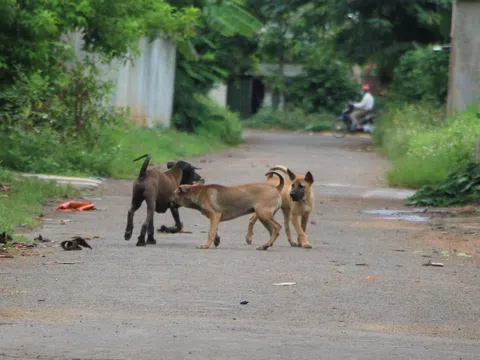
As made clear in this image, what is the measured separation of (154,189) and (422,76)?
2914 cm

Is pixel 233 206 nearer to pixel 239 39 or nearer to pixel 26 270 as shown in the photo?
pixel 26 270

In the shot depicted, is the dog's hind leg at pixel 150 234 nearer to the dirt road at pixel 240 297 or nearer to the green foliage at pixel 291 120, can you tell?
the dirt road at pixel 240 297

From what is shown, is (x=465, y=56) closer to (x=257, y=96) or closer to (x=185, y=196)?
(x=185, y=196)

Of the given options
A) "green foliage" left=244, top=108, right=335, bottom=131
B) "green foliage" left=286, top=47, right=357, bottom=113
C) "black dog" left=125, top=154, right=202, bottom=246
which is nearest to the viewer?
"black dog" left=125, top=154, right=202, bottom=246

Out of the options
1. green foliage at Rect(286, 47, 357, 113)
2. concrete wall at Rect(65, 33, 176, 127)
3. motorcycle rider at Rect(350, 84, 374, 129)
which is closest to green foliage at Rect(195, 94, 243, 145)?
concrete wall at Rect(65, 33, 176, 127)

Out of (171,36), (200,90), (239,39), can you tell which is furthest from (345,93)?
(171,36)

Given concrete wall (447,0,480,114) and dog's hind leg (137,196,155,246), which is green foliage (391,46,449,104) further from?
dog's hind leg (137,196,155,246)

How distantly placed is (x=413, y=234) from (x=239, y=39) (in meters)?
34.1

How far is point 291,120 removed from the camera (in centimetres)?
5809

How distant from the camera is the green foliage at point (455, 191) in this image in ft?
64.2

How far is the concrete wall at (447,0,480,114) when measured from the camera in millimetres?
31781

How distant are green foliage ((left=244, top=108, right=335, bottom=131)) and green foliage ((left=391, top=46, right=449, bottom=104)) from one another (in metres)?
10.6

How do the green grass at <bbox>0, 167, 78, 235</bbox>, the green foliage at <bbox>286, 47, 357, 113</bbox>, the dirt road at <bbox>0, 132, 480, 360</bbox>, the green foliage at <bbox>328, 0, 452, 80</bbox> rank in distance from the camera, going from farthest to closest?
the green foliage at <bbox>286, 47, 357, 113</bbox>, the green foliage at <bbox>328, 0, 452, 80</bbox>, the green grass at <bbox>0, 167, 78, 235</bbox>, the dirt road at <bbox>0, 132, 480, 360</bbox>

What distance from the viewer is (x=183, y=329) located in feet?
26.3
